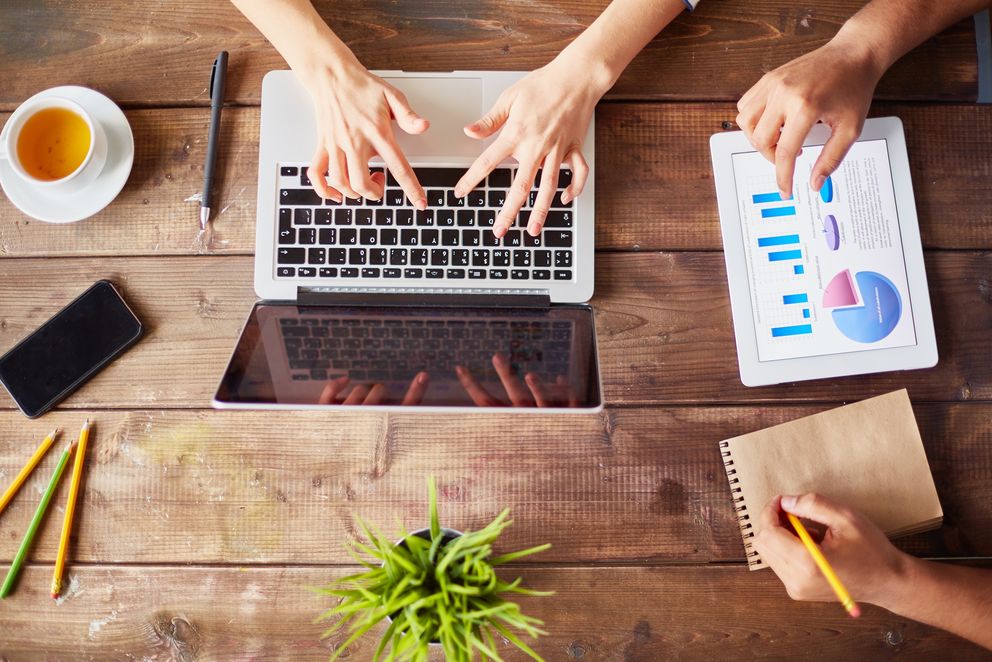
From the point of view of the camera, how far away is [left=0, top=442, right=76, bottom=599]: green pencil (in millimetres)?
774

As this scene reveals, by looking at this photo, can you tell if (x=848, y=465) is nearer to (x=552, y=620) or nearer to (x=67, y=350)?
(x=552, y=620)

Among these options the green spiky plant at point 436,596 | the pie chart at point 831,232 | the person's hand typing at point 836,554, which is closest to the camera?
the green spiky plant at point 436,596

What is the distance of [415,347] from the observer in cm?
73

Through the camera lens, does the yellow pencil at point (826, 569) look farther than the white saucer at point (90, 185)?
No

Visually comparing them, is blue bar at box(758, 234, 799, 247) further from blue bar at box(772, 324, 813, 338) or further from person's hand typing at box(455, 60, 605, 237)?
person's hand typing at box(455, 60, 605, 237)

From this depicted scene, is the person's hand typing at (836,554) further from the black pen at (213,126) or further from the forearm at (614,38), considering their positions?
the black pen at (213,126)

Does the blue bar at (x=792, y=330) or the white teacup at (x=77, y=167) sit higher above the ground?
the white teacup at (x=77, y=167)

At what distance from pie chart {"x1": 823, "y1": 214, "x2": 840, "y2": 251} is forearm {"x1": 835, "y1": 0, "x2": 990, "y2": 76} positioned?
0.18 metres

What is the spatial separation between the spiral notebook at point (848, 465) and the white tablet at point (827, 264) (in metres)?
0.06

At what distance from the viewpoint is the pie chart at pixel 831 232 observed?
0.79 meters

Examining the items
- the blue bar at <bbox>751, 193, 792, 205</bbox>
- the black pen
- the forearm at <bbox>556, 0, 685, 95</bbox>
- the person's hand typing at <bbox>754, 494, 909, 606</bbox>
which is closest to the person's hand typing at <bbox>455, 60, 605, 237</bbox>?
the forearm at <bbox>556, 0, 685, 95</bbox>

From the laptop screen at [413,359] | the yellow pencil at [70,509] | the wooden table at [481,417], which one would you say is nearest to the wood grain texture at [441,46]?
the wooden table at [481,417]

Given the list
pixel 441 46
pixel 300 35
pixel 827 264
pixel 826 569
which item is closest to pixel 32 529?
pixel 300 35

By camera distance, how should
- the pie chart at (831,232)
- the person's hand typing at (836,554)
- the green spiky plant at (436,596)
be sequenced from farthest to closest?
the pie chart at (831,232), the person's hand typing at (836,554), the green spiky plant at (436,596)
